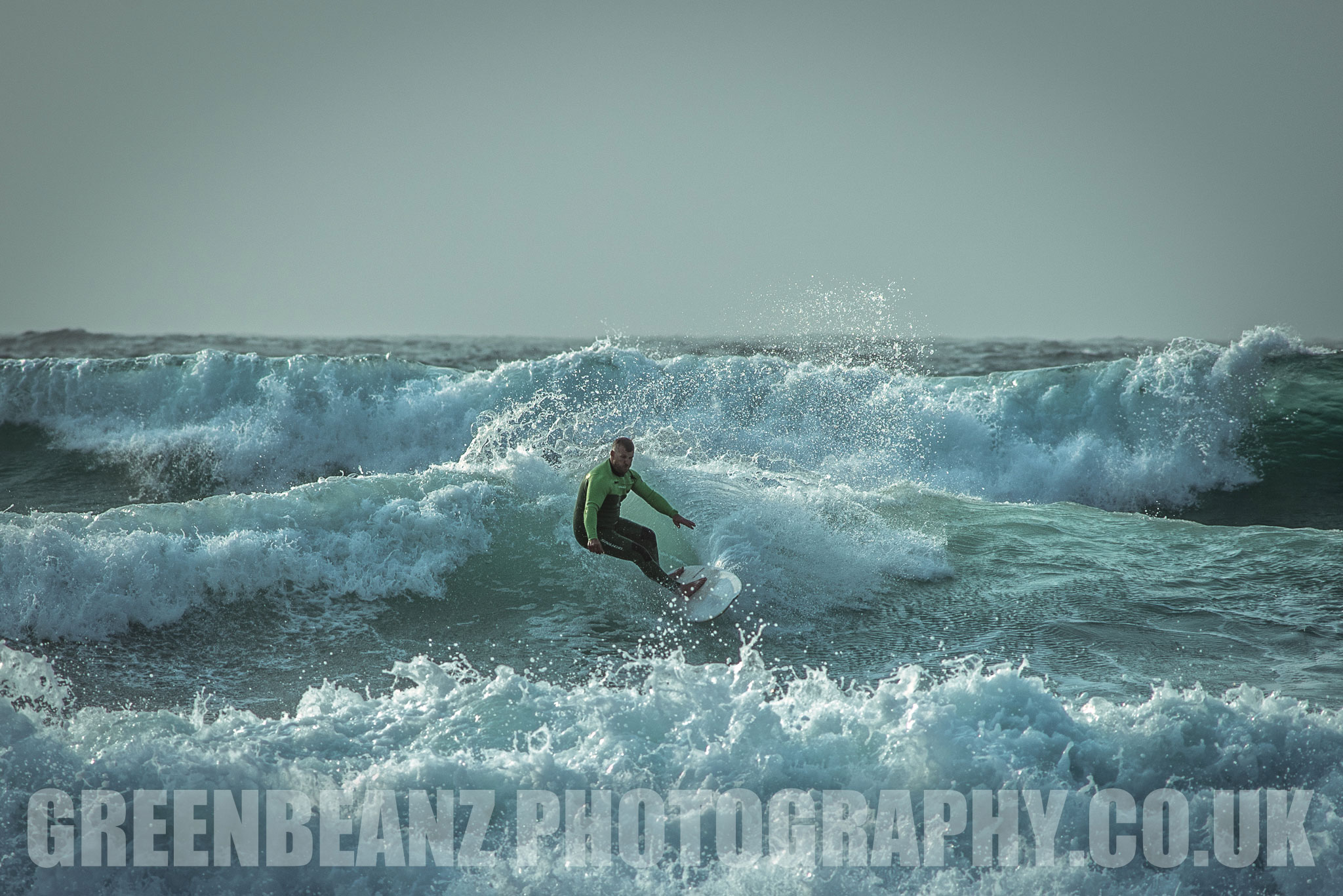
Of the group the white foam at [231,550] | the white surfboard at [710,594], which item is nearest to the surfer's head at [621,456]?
the white surfboard at [710,594]

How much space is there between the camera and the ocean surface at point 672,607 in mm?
4930

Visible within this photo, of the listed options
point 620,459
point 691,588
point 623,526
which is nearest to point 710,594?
point 691,588

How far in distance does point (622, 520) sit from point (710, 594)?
1076 mm

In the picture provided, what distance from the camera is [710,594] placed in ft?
→ 26.7

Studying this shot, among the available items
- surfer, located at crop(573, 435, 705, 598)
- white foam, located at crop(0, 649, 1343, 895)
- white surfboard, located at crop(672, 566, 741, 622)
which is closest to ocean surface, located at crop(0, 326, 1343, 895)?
white foam, located at crop(0, 649, 1343, 895)

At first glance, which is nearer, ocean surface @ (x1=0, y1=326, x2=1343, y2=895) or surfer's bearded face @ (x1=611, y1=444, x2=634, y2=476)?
ocean surface @ (x1=0, y1=326, x2=1343, y2=895)

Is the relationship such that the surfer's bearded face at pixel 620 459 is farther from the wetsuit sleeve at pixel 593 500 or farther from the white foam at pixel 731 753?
the white foam at pixel 731 753

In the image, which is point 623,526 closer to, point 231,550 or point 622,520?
point 622,520

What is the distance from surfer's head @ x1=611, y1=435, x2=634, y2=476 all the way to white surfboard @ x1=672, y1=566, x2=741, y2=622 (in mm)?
1196

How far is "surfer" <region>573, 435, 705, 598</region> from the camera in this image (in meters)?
7.94

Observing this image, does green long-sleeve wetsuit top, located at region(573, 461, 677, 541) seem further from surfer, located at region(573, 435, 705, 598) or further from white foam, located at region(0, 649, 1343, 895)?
white foam, located at region(0, 649, 1343, 895)

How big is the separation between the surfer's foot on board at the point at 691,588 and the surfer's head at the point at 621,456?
1.21 metres

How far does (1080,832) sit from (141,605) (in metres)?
7.84

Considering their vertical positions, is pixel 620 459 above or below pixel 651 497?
above
